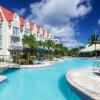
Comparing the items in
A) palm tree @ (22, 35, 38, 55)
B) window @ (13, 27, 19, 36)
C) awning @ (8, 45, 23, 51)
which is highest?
window @ (13, 27, 19, 36)

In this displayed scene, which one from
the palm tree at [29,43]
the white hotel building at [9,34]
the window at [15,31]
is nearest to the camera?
the white hotel building at [9,34]

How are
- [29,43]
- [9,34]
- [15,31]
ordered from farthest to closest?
1. [15,31]
2. [29,43]
3. [9,34]

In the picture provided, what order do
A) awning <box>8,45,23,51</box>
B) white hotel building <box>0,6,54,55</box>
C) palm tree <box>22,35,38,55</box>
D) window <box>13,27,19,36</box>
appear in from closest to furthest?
white hotel building <box>0,6,54,55</box>, awning <box>8,45,23,51</box>, palm tree <box>22,35,38,55</box>, window <box>13,27,19,36</box>

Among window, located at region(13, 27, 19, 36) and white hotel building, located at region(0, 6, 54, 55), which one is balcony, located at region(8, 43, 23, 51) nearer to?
white hotel building, located at region(0, 6, 54, 55)

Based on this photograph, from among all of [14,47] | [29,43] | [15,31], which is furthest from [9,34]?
[29,43]

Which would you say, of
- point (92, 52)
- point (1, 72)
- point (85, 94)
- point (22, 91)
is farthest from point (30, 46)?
point (92, 52)

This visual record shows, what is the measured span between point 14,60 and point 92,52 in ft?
161

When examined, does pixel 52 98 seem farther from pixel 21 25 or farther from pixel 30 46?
pixel 21 25

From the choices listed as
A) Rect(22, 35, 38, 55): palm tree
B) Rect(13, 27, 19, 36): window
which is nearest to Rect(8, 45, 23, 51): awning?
Rect(22, 35, 38, 55): palm tree

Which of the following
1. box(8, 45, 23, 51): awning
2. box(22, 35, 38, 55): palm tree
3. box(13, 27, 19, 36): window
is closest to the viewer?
box(8, 45, 23, 51): awning

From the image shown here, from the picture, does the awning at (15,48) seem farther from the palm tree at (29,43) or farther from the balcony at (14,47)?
the palm tree at (29,43)

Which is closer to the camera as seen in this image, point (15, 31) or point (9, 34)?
point (9, 34)

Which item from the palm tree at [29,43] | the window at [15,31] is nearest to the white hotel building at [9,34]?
the window at [15,31]

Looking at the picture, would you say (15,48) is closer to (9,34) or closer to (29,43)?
(9,34)
